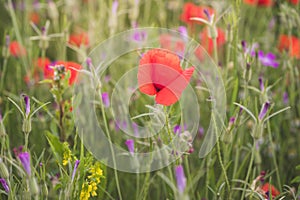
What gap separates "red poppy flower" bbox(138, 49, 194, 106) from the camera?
0.79m

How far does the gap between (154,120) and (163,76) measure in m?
0.22

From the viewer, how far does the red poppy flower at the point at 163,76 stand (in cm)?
79

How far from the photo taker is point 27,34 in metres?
1.49

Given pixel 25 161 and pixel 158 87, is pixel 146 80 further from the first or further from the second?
pixel 25 161

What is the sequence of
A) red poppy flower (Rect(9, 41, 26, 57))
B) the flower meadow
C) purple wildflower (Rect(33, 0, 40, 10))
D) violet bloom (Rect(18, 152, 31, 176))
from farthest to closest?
purple wildflower (Rect(33, 0, 40, 10)) < red poppy flower (Rect(9, 41, 26, 57)) < the flower meadow < violet bloom (Rect(18, 152, 31, 176))

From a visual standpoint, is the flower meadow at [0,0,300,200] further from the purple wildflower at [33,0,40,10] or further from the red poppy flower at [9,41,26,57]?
the purple wildflower at [33,0,40,10]

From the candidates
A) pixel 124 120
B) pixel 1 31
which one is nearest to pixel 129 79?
pixel 124 120

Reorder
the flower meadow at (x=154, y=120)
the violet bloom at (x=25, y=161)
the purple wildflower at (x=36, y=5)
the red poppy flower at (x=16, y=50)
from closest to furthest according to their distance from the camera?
the violet bloom at (x=25, y=161) < the flower meadow at (x=154, y=120) < the red poppy flower at (x=16, y=50) < the purple wildflower at (x=36, y=5)

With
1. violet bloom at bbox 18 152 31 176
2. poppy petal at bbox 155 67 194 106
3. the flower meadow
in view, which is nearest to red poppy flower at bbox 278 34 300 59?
the flower meadow

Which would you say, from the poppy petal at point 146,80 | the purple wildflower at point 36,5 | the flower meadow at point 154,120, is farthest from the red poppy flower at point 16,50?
the poppy petal at point 146,80

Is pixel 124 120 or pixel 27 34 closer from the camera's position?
pixel 124 120

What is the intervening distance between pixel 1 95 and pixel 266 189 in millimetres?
699

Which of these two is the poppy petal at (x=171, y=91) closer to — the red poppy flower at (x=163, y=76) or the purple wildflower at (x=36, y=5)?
the red poppy flower at (x=163, y=76)

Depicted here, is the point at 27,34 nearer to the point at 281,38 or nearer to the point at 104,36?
the point at 104,36
